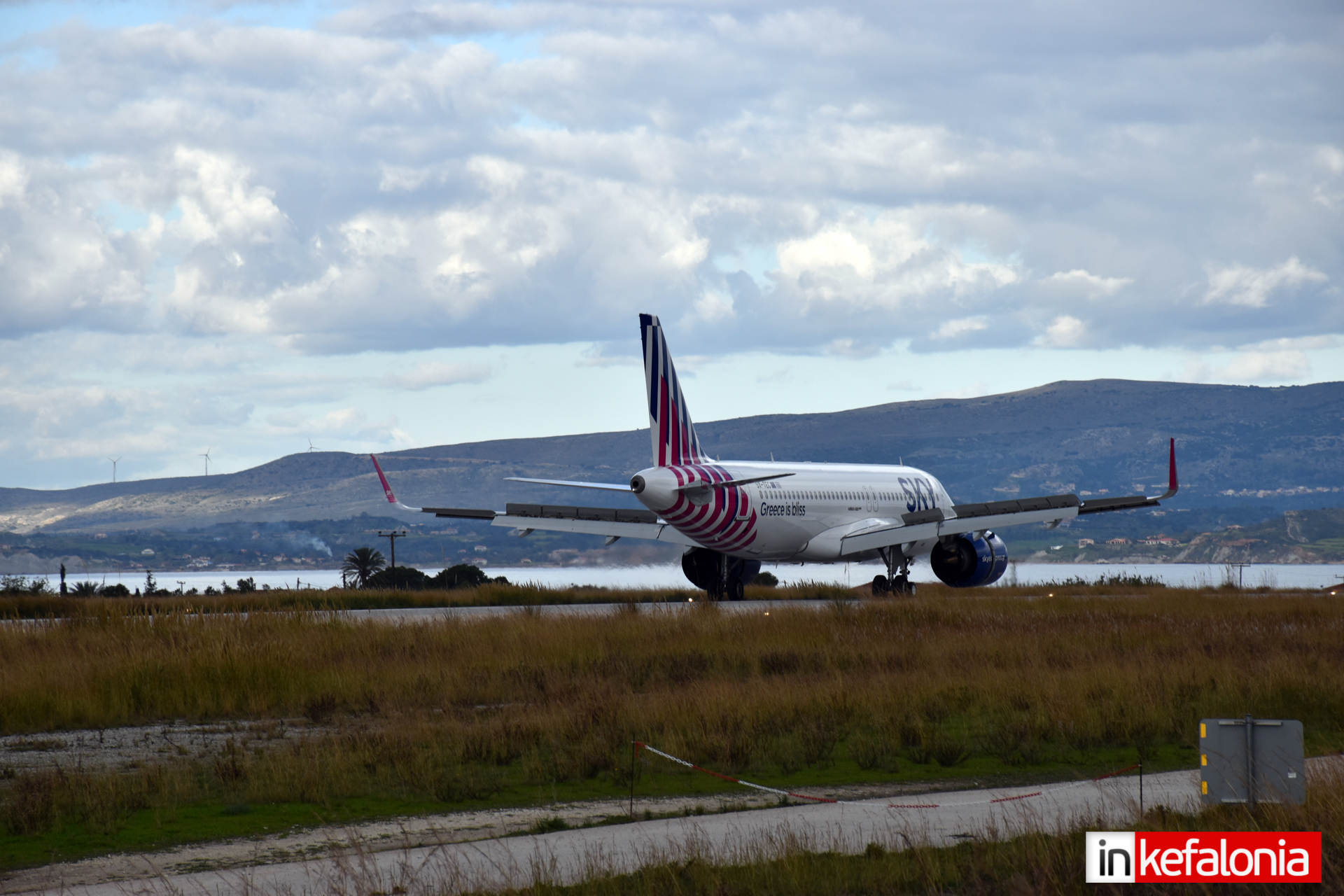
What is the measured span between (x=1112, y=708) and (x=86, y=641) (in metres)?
14.7

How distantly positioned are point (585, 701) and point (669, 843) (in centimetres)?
740

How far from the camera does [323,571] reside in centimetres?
19262

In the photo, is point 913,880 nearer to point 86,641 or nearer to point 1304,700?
point 1304,700

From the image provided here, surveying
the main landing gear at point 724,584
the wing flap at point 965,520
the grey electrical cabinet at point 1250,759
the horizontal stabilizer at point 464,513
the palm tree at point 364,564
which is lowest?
the grey electrical cabinet at point 1250,759

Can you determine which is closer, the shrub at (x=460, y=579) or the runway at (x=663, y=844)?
the runway at (x=663, y=844)

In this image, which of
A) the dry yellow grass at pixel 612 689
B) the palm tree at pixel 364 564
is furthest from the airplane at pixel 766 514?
the palm tree at pixel 364 564

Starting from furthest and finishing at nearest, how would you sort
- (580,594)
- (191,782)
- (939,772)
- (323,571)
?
(323,571) < (580,594) < (939,772) < (191,782)

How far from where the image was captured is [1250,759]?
927cm

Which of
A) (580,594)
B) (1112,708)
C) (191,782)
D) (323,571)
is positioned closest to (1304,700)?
(1112,708)

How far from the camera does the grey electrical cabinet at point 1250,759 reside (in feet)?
30.2

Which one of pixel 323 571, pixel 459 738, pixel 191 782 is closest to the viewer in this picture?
pixel 191 782

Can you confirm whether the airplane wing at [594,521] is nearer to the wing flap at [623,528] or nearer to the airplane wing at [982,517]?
the wing flap at [623,528]

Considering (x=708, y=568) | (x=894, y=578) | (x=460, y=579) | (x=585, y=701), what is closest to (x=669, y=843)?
(x=585, y=701)

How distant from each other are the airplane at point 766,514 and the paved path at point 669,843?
21383 mm
